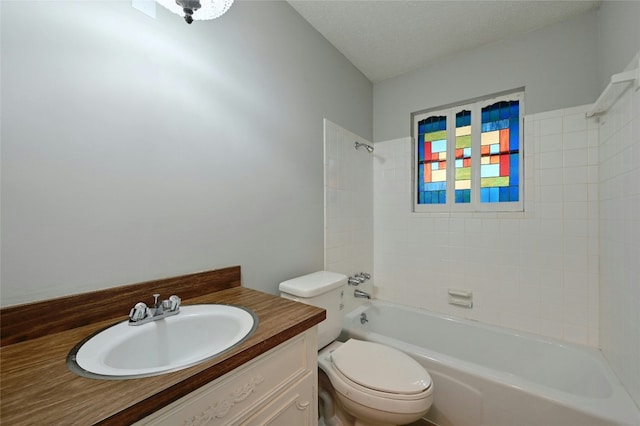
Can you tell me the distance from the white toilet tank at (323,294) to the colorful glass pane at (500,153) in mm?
1407

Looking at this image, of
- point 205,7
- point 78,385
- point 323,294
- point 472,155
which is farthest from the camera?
point 472,155

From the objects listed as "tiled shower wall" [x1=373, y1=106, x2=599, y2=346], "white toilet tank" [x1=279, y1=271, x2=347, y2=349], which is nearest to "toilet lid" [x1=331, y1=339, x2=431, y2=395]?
"white toilet tank" [x1=279, y1=271, x2=347, y2=349]

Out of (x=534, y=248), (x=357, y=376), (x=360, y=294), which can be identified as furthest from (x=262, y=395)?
(x=534, y=248)

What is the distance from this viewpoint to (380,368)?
1.23 m

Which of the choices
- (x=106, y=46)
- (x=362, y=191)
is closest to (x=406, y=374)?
(x=362, y=191)

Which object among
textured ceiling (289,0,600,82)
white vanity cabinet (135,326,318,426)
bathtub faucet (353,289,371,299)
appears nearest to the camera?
white vanity cabinet (135,326,318,426)

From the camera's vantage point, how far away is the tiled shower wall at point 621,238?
3.60ft

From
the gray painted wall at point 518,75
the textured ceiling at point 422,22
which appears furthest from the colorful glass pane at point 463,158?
the textured ceiling at point 422,22

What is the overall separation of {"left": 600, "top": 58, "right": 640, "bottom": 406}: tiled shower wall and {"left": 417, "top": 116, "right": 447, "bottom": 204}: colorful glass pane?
0.91 m

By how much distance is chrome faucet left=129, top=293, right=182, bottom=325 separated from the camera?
0.78 metres

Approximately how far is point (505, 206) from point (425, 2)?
149cm

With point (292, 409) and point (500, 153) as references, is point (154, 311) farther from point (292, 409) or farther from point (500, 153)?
point (500, 153)

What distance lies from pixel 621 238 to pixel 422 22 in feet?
5.45

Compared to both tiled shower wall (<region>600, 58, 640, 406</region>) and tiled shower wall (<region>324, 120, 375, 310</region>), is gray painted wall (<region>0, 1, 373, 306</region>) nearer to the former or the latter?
tiled shower wall (<region>324, 120, 375, 310</region>)
